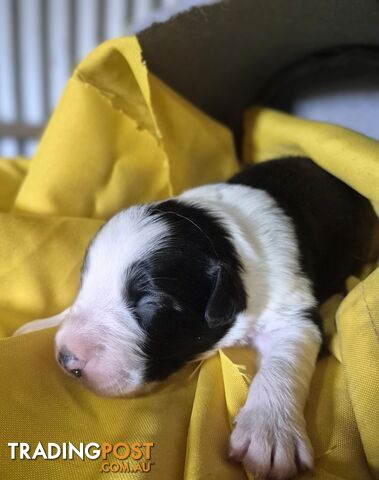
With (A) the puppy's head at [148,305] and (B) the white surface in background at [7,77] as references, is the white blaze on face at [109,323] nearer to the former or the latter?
(A) the puppy's head at [148,305]

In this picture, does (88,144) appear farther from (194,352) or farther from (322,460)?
(322,460)

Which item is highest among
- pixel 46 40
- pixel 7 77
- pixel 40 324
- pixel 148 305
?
pixel 46 40

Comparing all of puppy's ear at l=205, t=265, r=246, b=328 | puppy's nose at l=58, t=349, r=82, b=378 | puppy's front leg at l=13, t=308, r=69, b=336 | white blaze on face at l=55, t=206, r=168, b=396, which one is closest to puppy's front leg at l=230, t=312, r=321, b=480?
puppy's ear at l=205, t=265, r=246, b=328

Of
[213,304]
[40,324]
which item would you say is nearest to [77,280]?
[40,324]

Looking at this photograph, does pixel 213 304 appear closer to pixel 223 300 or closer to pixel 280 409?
pixel 223 300

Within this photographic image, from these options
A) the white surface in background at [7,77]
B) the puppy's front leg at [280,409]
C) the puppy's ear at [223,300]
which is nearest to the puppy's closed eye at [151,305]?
the puppy's ear at [223,300]

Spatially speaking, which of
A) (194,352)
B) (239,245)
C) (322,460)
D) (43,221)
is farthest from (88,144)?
(322,460)
